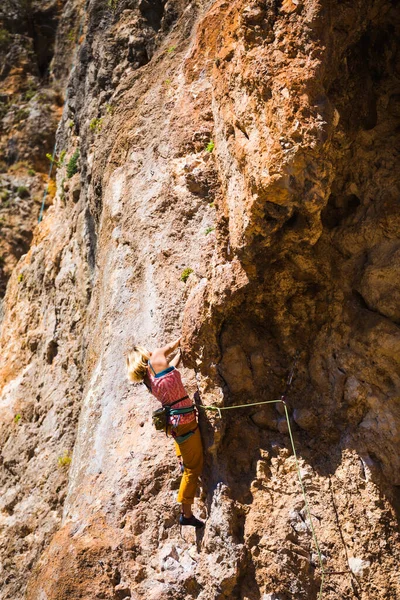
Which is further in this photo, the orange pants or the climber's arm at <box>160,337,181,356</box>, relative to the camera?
the climber's arm at <box>160,337,181,356</box>

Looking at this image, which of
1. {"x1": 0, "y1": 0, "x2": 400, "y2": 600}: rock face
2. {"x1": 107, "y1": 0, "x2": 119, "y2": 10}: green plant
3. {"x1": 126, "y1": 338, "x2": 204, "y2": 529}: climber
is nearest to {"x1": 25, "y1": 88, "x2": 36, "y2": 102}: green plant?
{"x1": 107, "y1": 0, "x2": 119, "y2": 10}: green plant

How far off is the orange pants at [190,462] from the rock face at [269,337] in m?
0.15

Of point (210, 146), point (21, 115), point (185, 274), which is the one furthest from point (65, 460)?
point (21, 115)

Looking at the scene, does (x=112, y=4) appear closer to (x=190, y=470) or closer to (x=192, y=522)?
(x=190, y=470)

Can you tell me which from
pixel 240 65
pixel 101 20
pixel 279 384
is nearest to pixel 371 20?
pixel 240 65

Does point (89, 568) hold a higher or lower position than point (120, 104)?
lower

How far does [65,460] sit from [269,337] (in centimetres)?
507

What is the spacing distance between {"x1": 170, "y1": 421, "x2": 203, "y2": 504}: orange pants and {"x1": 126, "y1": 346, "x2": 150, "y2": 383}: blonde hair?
0.66 meters

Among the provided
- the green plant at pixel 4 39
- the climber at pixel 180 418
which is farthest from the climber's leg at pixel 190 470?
the green plant at pixel 4 39

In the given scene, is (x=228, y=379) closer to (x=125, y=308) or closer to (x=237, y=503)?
(x=237, y=503)

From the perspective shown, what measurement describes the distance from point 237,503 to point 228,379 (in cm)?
113

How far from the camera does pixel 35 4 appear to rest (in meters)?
20.9

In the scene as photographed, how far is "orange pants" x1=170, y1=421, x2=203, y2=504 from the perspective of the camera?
5.36m

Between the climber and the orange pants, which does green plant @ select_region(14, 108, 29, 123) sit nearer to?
the climber
